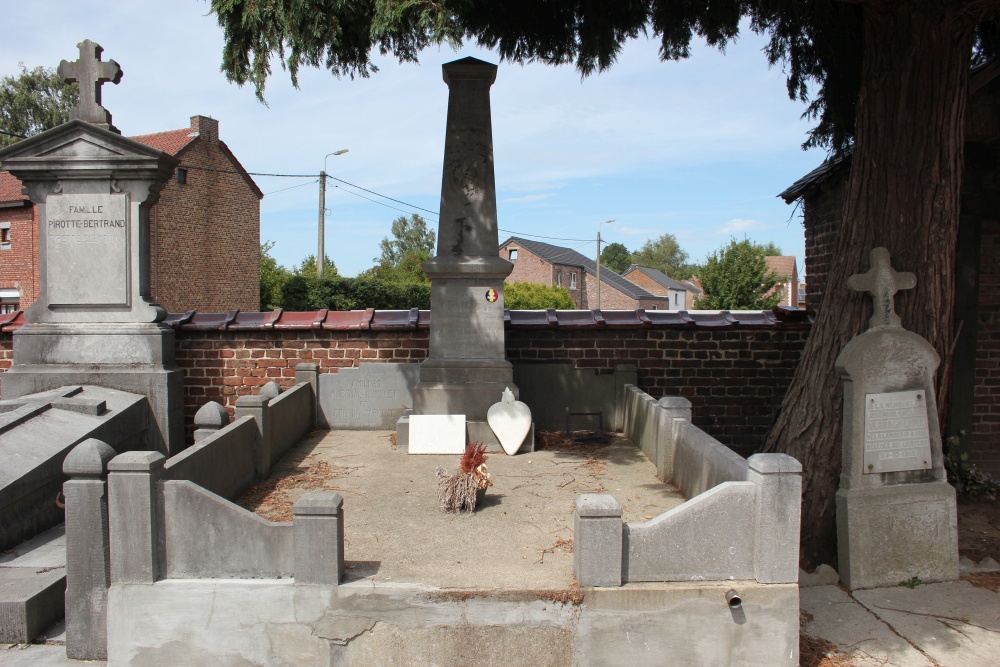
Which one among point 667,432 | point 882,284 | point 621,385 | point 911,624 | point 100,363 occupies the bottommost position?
point 911,624

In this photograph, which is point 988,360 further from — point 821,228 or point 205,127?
point 205,127

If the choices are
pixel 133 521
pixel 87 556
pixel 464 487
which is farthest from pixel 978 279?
pixel 87 556

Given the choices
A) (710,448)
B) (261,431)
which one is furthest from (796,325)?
(261,431)

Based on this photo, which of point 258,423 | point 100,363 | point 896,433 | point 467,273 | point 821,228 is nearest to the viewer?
point 896,433

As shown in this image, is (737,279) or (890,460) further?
(737,279)

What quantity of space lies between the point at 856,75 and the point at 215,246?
2544 centimetres

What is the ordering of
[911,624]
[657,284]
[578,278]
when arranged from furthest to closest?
[657,284] → [578,278] → [911,624]

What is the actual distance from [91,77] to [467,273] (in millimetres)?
4239

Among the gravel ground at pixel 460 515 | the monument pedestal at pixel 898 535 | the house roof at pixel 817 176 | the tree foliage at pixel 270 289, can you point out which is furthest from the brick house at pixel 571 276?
the monument pedestal at pixel 898 535

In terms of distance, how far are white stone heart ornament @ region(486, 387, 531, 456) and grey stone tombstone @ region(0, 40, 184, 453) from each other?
3.12 m

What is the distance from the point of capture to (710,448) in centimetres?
503

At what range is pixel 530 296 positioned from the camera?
40.6 metres

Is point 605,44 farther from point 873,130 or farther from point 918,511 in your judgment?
point 918,511

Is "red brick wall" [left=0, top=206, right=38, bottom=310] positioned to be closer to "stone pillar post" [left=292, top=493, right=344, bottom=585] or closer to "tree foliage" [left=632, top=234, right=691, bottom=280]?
"stone pillar post" [left=292, top=493, right=344, bottom=585]
